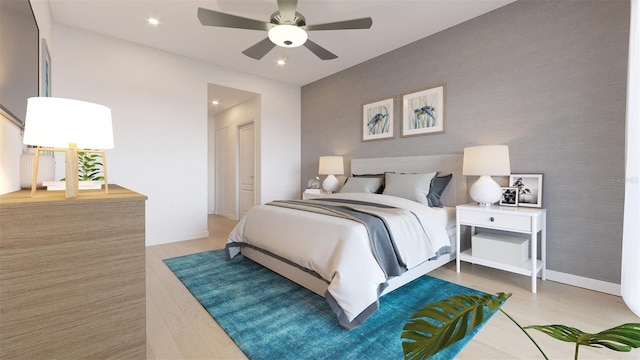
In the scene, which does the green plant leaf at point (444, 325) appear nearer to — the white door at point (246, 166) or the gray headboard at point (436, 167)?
the gray headboard at point (436, 167)

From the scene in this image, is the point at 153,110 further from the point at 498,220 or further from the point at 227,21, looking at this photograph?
the point at 498,220

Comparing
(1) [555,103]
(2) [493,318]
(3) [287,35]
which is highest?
(3) [287,35]

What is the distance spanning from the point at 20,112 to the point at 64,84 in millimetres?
2248

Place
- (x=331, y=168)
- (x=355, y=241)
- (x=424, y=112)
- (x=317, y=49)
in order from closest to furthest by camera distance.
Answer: (x=355, y=241) < (x=317, y=49) < (x=424, y=112) < (x=331, y=168)

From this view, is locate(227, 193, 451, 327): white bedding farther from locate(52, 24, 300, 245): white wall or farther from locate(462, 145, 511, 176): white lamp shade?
locate(52, 24, 300, 245): white wall

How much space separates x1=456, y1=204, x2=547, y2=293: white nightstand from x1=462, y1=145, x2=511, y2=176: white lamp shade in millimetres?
351

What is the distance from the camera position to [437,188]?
3.09 m

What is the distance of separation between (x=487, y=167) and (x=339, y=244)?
65.2 inches

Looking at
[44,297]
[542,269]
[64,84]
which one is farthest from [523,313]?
[64,84]

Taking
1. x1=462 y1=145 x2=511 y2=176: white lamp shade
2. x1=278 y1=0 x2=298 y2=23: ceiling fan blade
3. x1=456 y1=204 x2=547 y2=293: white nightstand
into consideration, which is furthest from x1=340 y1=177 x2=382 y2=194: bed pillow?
x1=278 y1=0 x2=298 y2=23: ceiling fan blade

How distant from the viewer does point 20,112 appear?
147 cm

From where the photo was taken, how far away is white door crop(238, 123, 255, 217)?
210 inches

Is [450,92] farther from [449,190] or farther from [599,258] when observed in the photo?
[599,258]

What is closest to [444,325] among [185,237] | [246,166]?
[185,237]
